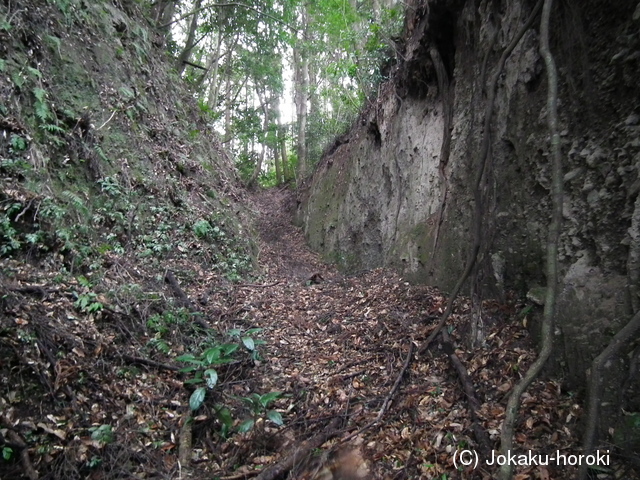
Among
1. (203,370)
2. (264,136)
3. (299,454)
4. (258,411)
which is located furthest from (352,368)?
(264,136)

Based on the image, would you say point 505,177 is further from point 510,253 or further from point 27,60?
point 27,60

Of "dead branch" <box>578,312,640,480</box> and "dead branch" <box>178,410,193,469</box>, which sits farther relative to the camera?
"dead branch" <box>178,410,193,469</box>

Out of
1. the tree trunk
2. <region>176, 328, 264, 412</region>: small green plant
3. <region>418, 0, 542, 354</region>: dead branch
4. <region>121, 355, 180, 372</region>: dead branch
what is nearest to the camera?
<region>176, 328, 264, 412</region>: small green plant

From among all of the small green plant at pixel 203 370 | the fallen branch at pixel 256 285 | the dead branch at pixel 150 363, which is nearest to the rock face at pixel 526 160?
the fallen branch at pixel 256 285

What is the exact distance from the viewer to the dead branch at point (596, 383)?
2295mm

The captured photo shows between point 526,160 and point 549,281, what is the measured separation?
1720 millimetres

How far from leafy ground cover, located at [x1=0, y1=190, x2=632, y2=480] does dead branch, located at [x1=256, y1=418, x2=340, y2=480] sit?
0.06 ft

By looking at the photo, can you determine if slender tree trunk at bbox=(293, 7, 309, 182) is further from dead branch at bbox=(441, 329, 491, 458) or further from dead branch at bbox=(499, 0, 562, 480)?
dead branch at bbox=(499, 0, 562, 480)

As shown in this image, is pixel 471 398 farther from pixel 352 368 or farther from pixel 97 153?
pixel 97 153

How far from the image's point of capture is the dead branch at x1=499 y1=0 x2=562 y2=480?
240 centimetres

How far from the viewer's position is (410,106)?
25.2ft

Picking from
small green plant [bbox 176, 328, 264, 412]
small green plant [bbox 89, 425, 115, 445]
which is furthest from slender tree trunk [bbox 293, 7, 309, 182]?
small green plant [bbox 89, 425, 115, 445]

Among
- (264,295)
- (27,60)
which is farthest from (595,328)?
(27,60)

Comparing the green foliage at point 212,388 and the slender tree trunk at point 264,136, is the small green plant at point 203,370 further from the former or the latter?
the slender tree trunk at point 264,136
